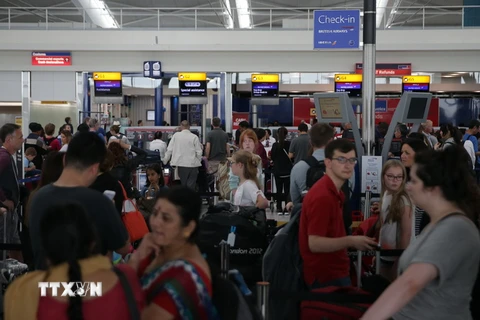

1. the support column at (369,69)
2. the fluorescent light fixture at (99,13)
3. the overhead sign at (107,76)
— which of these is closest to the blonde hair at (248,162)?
the support column at (369,69)

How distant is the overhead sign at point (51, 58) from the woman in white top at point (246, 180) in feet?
52.6

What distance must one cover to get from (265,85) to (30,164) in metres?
12.2

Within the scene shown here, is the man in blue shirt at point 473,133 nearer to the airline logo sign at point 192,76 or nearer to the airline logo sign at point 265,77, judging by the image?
the airline logo sign at point 265,77

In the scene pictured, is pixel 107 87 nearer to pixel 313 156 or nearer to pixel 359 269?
pixel 313 156

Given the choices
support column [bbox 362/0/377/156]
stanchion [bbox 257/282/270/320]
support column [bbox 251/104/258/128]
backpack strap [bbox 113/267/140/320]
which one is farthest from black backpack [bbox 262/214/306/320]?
support column [bbox 251/104/258/128]

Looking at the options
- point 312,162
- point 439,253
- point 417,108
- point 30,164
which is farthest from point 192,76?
point 439,253

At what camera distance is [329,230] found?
4465 millimetres

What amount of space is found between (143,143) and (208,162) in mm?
3915

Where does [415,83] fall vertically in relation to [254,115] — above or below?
above

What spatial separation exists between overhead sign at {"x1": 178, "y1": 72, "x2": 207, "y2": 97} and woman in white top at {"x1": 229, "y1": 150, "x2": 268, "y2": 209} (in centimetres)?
1581

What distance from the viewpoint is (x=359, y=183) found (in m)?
8.68

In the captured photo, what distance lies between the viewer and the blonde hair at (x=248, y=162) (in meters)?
7.28

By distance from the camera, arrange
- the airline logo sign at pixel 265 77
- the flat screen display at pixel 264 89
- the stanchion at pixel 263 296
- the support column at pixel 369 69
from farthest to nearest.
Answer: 1. the flat screen display at pixel 264 89
2. the airline logo sign at pixel 265 77
3. the support column at pixel 369 69
4. the stanchion at pixel 263 296

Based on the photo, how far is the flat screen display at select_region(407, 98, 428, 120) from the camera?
8313 mm
